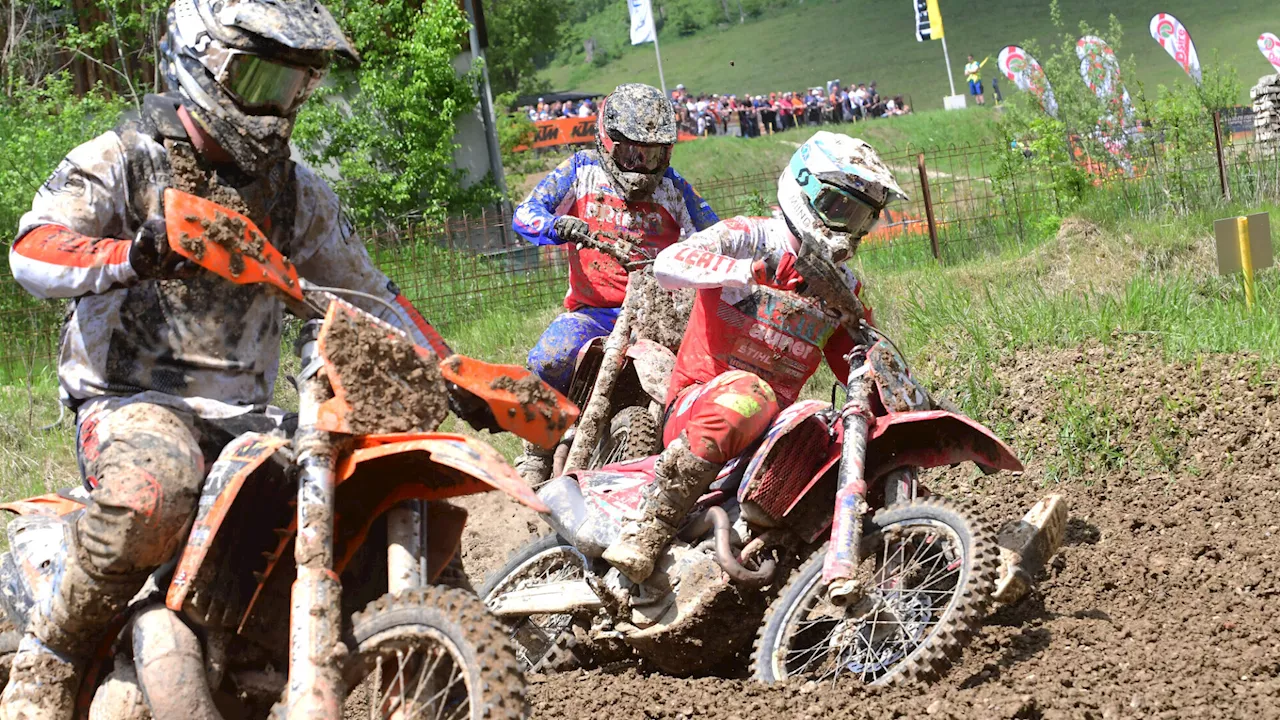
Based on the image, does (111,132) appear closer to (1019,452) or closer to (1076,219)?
(1019,452)

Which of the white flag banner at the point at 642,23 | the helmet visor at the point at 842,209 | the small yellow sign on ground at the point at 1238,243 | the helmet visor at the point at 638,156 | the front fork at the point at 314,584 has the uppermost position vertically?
the white flag banner at the point at 642,23

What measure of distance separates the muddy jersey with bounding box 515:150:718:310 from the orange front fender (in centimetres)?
371

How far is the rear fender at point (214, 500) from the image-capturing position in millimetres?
3645

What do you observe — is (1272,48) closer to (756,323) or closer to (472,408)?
(756,323)

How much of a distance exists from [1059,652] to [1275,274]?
229 inches

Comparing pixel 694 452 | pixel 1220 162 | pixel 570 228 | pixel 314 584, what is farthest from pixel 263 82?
pixel 1220 162

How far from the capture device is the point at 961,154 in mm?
14789

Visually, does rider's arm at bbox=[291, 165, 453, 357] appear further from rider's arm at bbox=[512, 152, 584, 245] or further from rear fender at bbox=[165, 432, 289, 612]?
rider's arm at bbox=[512, 152, 584, 245]

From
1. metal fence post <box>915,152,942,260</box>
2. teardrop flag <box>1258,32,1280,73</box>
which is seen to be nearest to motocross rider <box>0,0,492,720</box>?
metal fence post <box>915,152,942,260</box>

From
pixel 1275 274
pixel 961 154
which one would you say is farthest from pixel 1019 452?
pixel 961 154

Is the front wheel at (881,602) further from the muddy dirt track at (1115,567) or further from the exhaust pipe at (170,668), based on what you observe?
the exhaust pipe at (170,668)

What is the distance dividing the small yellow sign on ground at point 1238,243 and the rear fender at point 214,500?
6595 mm

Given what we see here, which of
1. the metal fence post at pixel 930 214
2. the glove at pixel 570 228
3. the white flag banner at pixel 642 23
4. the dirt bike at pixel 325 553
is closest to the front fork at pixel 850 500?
the dirt bike at pixel 325 553

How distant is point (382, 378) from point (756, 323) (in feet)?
Result: 6.46
